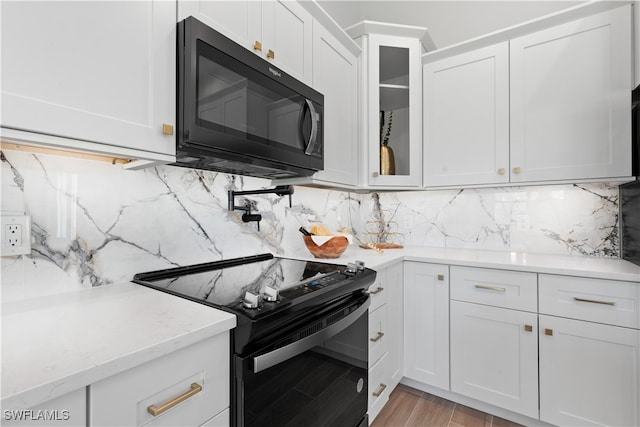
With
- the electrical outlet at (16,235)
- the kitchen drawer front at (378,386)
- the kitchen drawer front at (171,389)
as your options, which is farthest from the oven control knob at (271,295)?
the kitchen drawer front at (378,386)

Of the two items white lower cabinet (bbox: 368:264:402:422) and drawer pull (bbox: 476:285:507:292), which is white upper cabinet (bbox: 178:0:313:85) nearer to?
white lower cabinet (bbox: 368:264:402:422)

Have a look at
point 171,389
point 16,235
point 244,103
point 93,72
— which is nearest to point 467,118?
point 244,103

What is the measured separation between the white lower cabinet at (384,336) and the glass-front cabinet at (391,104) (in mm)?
700

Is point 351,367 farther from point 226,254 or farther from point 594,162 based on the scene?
point 594,162

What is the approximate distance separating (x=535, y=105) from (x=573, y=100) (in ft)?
0.59

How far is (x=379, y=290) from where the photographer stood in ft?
5.55

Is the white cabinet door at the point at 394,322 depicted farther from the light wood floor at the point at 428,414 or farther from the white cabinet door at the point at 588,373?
the white cabinet door at the point at 588,373

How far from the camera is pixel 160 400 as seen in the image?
66 centimetres

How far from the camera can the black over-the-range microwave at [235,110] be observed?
→ 3.26ft

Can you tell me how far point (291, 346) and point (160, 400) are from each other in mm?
354

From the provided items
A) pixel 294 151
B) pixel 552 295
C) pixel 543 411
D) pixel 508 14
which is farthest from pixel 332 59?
pixel 543 411

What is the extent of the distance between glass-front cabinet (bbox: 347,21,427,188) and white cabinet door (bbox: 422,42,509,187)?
97 millimetres

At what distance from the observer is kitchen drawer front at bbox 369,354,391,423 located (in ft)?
5.21

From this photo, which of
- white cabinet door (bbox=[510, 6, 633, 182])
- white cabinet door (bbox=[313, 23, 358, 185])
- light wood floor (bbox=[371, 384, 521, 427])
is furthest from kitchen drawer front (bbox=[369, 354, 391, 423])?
white cabinet door (bbox=[510, 6, 633, 182])
